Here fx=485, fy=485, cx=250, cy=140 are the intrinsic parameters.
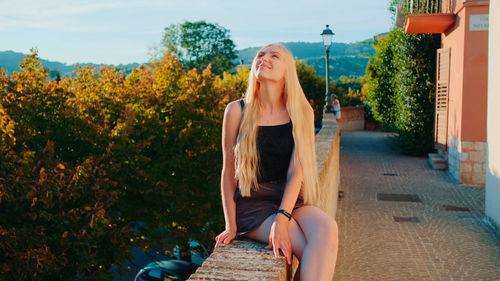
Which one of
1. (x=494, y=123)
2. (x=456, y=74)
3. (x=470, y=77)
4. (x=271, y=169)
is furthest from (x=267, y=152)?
(x=456, y=74)

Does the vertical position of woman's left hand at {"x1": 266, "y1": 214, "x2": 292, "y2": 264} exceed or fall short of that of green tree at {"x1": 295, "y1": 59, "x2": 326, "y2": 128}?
it falls short

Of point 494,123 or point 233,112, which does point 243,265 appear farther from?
point 494,123

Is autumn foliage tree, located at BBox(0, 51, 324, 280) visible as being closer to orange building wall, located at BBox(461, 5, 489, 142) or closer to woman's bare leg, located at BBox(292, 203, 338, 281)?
woman's bare leg, located at BBox(292, 203, 338, 281)

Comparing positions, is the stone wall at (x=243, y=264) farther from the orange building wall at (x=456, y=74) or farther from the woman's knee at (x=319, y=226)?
the orange building wall at (x=456, y=74)

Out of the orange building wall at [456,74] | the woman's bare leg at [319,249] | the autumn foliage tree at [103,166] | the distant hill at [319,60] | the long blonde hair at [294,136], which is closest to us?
the woman's bare leg at [319,249]

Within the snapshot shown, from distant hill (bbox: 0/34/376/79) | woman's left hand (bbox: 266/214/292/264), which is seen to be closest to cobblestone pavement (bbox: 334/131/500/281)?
woman's left hand (bbox: 266/214/292/264)

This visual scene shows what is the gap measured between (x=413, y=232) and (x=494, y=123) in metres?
2.04

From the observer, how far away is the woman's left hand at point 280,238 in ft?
8.68

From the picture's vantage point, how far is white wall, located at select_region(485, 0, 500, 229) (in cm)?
709

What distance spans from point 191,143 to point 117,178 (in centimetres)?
196

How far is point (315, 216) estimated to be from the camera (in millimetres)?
2836

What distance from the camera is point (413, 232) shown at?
724 cm

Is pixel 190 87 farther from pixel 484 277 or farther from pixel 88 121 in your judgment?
pixel 484 277

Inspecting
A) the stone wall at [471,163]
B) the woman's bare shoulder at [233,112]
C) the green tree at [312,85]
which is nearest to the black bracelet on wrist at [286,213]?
the woman's bare shoulder at [233,112]
